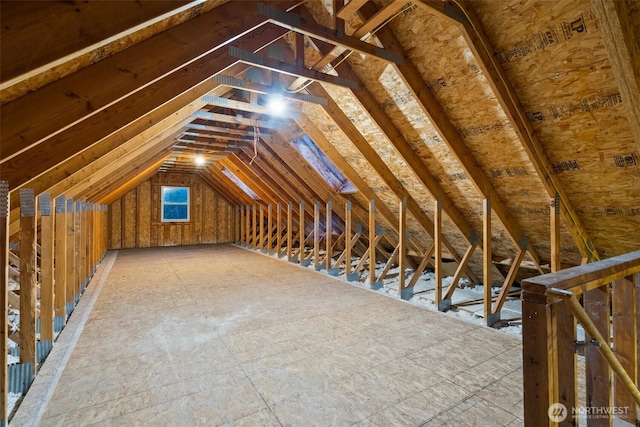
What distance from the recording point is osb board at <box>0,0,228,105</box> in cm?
124

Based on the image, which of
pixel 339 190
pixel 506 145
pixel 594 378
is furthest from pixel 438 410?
pixel 339 190

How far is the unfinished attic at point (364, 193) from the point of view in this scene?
3.92ft

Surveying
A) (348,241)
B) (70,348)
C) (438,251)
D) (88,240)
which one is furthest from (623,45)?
(88,240)

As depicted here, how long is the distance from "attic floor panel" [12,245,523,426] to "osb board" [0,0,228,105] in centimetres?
173

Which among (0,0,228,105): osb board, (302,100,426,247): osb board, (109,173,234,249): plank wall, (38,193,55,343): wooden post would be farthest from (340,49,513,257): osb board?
(109,173,234,249): plank wall

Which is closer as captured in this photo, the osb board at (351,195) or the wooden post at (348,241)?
the osb board at (351,195)

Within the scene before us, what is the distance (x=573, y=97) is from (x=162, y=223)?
10.1 m

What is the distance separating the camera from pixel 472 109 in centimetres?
250

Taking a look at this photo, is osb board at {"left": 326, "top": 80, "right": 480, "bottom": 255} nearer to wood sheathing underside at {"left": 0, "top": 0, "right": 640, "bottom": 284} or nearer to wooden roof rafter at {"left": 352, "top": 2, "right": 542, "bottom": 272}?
wood sheathing underside at {"left": 0, "top": 0, "right": 640, "bottom": 284}

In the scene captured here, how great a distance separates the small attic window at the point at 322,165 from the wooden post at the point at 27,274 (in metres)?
3.31

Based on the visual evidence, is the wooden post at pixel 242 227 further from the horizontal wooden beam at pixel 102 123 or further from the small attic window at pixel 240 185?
the horizontal wooden beam at pixel 102 123

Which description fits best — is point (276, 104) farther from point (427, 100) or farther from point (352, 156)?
point (427, 100)

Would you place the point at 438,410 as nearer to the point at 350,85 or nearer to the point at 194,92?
the point at 350,85

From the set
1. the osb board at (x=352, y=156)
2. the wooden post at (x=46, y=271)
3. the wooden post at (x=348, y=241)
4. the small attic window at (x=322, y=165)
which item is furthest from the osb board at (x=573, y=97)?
the wooden post at (x=46, y=271)
